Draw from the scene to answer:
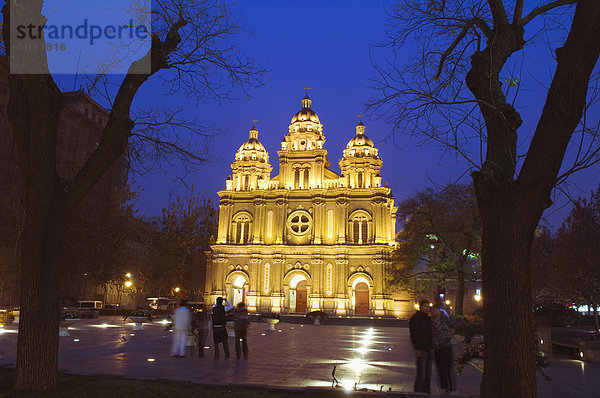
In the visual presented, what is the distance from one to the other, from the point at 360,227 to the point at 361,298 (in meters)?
7.63

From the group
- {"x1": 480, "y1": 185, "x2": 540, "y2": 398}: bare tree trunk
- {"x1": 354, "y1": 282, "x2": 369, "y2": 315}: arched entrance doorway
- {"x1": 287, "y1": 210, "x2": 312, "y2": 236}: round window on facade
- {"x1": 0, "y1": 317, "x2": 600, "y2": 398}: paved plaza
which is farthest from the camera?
{"x1": 287, "y1": 210, "x2": 312, "y2": 236}: round window on facade

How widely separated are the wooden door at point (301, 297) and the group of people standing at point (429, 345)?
143ft


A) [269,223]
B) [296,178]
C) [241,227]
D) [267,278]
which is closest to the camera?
[267,278]

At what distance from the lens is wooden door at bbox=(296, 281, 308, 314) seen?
52.6m

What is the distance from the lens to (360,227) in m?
52.8

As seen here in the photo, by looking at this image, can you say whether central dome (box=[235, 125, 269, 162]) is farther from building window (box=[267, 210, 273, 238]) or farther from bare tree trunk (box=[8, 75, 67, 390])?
bare tree trunk (box=[8, 75, 67, 390])

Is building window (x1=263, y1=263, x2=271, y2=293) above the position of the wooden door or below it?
above

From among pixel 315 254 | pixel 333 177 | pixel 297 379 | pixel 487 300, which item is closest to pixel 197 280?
pixel 315 254

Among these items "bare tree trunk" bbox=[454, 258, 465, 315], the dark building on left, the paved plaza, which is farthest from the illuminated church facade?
the paved plaza

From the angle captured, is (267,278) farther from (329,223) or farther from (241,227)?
(329,223)

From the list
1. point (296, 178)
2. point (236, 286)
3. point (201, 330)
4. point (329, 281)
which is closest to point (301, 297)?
point (329, 281)

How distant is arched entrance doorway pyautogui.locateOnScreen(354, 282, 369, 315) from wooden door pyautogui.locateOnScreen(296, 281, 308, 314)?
219 inches

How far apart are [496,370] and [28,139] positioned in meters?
7.89

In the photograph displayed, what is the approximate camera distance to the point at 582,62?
5797mm
